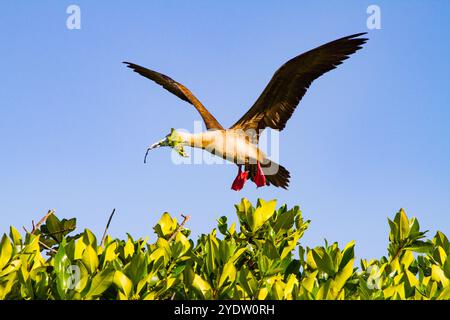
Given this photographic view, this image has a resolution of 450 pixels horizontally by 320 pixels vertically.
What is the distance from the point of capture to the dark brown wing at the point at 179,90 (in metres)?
8.92

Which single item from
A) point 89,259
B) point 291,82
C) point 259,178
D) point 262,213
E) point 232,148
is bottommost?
point 89,259

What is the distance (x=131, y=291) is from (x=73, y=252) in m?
0.56

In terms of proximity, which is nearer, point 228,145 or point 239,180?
point 228,145

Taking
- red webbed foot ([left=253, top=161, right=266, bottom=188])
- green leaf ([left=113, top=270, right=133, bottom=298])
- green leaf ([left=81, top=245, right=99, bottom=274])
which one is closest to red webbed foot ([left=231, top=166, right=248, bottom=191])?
red webbed foot ([left=253, top=161, right=266, bottom=188])

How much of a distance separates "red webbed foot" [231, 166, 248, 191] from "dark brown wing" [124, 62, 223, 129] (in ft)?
2.94

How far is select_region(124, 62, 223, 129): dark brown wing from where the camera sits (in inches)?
351

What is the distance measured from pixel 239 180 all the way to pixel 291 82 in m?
1.78

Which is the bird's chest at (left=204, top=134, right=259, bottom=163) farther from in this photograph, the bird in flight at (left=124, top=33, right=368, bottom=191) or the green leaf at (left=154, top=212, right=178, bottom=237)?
the green leaf at (left=154, top=212, right=178, bottom=237)

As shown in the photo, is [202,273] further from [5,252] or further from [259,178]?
[259,178]

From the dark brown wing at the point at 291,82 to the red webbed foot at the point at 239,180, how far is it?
31.1 inches

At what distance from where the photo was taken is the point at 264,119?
8.94 m

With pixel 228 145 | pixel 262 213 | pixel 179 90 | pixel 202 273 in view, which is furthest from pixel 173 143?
pixel 202 273
